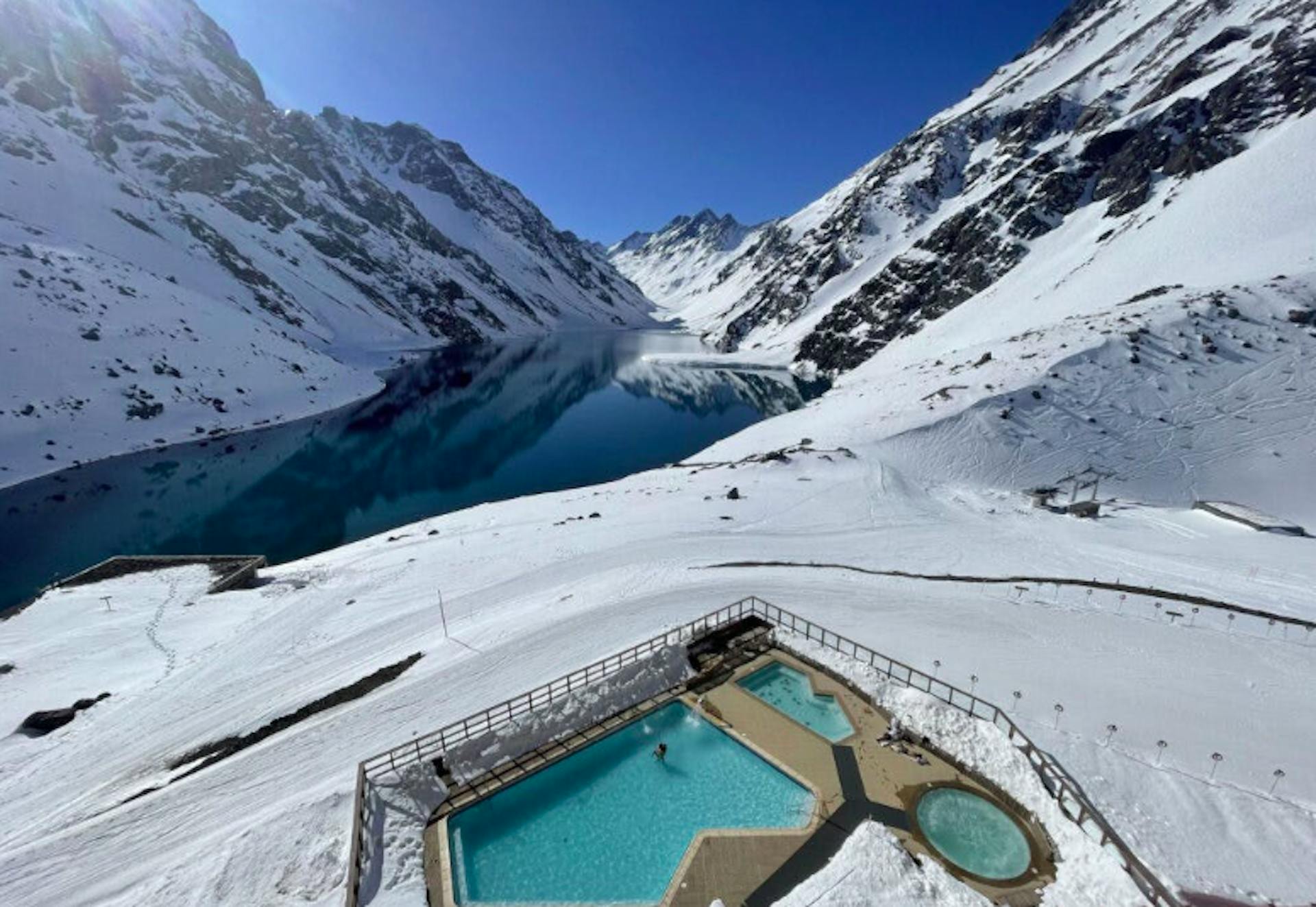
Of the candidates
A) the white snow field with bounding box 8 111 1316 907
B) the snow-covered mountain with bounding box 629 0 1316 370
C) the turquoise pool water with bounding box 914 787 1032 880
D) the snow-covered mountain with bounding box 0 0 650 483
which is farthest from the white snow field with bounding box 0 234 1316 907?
the snow-covered mountain with bounding box 0 0 650 483

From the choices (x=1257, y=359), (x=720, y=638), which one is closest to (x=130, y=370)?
(x=720, y=638)

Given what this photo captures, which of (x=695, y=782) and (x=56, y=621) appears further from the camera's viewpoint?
(x=56, y=621)

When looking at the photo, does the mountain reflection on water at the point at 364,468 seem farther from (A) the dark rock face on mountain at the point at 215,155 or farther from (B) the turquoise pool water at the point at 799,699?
(A) the dark rock face on mountain at the point at 215,155

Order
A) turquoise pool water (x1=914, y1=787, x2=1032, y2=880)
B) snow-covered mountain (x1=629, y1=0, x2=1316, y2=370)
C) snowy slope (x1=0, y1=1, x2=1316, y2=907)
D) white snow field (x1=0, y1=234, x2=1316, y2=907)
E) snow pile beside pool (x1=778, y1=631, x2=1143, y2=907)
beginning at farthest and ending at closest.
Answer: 1. snow-covered mountain (x1=629, y1=0, x2=1316, y2=370)
2. white snow field (x1=0, y1=234, x2=1316, y2=907)
3. snowy slope (x1=0, y1=1, x2=1316, y2=907)
4. turquoise pool water (x1=914, y1=787, x2=1032, y2=880)
5. snow pile beside pool (x1=778, y1=631, x2=1143, y2=907)

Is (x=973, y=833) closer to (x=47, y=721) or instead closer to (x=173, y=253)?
(x=47, y=721)

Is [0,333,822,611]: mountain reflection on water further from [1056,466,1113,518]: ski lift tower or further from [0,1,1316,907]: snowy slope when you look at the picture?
[1056,466,1113,518]: ski lift tower

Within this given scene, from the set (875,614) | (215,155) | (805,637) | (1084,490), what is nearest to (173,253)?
(215,155)

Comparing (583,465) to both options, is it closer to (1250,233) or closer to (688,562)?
(688,562)
